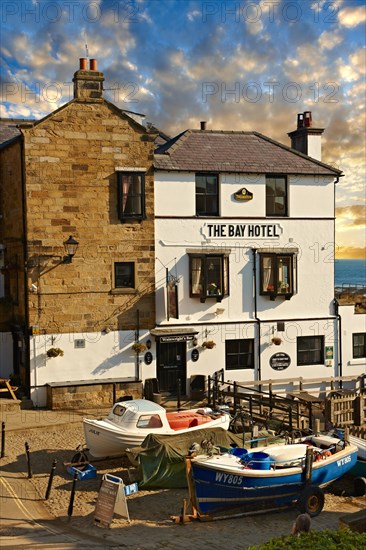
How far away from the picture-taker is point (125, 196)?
85.9ft

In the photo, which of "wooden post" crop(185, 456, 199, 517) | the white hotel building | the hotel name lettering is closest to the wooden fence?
the white hotel building

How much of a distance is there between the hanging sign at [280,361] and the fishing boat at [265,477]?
31.9ft

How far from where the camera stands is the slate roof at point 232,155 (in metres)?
27.4

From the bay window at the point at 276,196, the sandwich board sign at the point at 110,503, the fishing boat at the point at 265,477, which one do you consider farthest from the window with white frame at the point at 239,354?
the sandwich board sign at the point at 110,503

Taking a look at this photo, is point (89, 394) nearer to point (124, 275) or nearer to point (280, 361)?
point (124, 275)

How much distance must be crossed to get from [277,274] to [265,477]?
41.4 feet

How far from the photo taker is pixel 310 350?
28.9 meters

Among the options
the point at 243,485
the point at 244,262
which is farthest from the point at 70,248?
the point at 243,485

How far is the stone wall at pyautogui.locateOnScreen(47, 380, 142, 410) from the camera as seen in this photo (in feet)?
81.0

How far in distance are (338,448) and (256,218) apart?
1190 cm

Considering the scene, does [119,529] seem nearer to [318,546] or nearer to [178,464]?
[178,464]

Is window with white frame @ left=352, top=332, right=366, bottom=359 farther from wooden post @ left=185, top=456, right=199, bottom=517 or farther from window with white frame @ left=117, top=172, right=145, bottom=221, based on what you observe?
wooden post @ left=185, top=456, right=199, bottom=517

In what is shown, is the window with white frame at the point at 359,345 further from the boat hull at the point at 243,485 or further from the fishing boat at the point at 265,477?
the boat hull at the point at 243,485

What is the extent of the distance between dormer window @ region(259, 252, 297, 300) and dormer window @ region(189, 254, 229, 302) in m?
1.69
